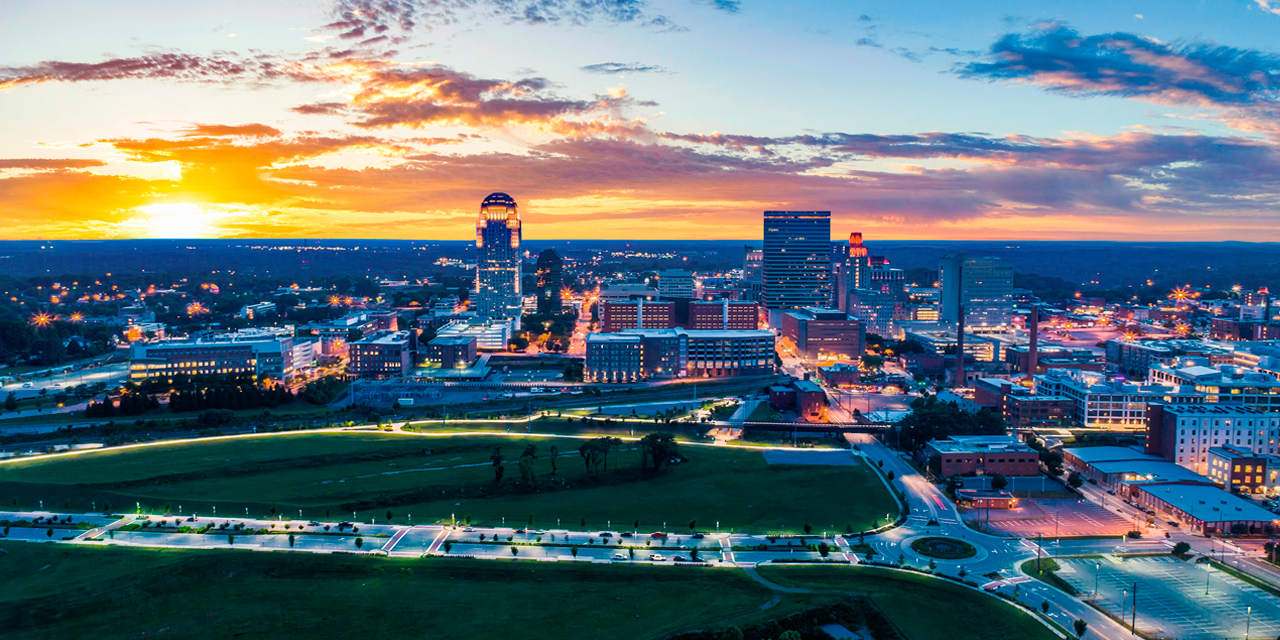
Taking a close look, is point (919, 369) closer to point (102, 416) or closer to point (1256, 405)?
point (1256, 405)

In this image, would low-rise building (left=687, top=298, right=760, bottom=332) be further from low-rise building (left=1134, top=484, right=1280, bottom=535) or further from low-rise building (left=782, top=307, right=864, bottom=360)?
low-rise building (left=1134, top=484, right=1280, bottom=535)

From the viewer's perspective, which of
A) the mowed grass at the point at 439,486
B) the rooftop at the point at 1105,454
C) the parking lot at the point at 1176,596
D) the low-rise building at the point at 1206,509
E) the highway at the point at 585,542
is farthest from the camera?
the rooftop at the point at 1105,454

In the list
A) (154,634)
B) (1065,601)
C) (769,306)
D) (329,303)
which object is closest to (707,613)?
(1065,601)

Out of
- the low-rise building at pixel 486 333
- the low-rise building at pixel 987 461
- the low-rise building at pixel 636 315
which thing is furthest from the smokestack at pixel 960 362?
the low-rise building at pixel 486 333

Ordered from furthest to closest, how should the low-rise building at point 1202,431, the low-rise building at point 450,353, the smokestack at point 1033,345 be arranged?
1. the low-rise building at point 450,353
2. the smokestack at point 1033,345
3. the low-rise building at point 1202,431

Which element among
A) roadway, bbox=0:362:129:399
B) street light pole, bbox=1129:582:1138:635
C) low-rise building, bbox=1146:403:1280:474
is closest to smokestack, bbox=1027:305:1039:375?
low-rise building, bbox=1146:403:1280:474

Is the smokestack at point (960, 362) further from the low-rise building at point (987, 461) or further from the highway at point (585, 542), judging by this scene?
the highway at point (585, 542)
